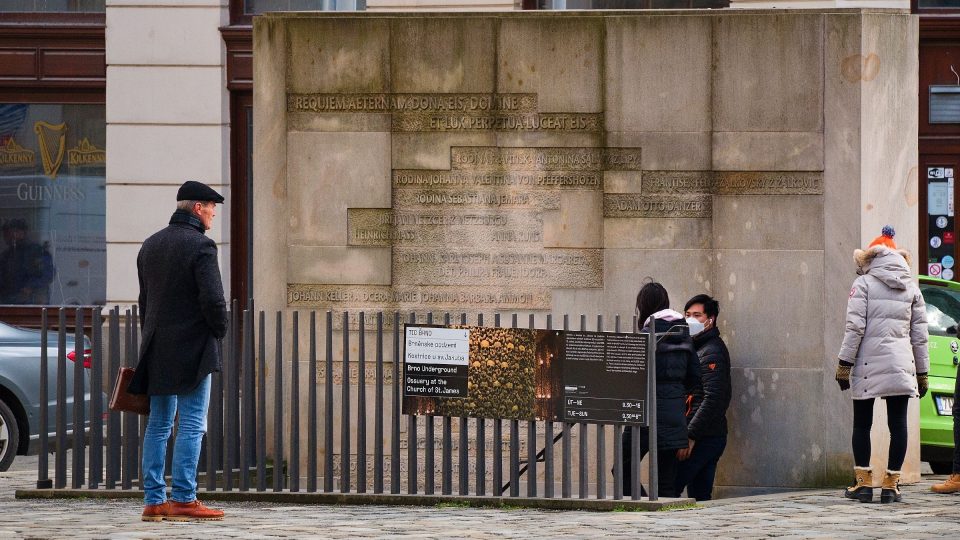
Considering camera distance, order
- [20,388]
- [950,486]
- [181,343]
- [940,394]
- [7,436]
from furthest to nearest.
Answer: [20,388] < [7,436] < [940,394] < [950,486] < [181,343]

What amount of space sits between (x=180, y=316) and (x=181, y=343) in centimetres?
15

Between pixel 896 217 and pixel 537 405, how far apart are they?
301 centimetres

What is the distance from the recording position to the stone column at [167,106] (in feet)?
62.5

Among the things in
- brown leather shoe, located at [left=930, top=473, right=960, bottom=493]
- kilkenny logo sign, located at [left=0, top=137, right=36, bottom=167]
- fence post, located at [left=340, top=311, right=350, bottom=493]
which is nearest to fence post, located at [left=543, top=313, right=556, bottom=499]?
fence post, located at [left=340, top=311, right=350, bottom=493]

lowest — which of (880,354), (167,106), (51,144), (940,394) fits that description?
(940,394)

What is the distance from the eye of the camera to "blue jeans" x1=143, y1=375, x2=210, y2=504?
9.41 metres

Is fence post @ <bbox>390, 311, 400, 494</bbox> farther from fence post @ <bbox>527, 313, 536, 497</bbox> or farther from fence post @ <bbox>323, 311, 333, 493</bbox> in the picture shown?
fence post @ <bbox>527, 313, 536, 497</bbox>

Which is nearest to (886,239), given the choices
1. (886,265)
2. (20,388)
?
(886,265)

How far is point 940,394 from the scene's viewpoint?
1275cm

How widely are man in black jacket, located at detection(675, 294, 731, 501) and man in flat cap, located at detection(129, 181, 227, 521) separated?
126 inches

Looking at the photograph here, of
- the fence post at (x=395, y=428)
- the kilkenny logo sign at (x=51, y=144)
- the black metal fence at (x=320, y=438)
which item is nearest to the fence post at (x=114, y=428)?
the black metal fence at (x=320, y=438)

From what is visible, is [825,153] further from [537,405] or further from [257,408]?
[257,408]

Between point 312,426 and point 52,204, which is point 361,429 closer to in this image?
point 312,426

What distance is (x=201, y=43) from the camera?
1908cm
